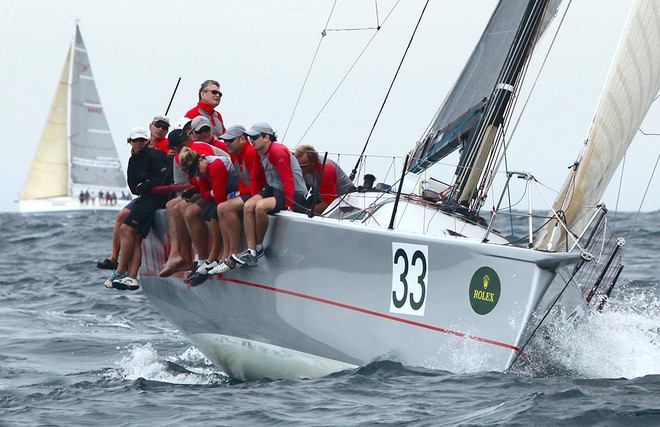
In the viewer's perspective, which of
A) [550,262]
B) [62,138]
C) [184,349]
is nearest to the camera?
[550,262]

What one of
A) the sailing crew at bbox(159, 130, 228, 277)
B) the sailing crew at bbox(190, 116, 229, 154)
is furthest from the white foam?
the sailing crew at bbox(190, 116, 229, 154)

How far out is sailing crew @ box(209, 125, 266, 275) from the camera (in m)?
7.62

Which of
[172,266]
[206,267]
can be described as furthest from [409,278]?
[172,266]

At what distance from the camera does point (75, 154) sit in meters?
49.4

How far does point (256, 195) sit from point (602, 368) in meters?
2.48

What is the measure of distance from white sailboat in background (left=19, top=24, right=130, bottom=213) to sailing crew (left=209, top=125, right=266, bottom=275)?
41.1m

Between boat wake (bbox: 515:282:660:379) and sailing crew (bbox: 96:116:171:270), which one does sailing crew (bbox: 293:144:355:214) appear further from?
boat wake (bbox: 515:282:660:379)

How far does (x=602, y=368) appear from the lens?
23.3 feet

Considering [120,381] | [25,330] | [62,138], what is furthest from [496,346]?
[62,138]

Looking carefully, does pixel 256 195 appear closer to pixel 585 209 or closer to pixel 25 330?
pixel 585 209

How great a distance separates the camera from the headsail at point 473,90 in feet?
28.1

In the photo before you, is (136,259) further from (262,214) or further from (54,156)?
(54,156)

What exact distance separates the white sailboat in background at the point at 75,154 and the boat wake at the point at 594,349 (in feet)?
139

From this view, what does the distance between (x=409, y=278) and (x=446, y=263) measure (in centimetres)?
28
